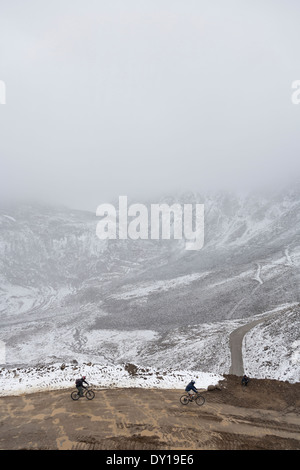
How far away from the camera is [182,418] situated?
16188 mm

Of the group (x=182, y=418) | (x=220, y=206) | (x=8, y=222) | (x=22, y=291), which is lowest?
(x=22, y=291)

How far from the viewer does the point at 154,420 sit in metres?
15.6

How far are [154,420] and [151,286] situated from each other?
8212 cm

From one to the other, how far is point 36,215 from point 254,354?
17493 cm

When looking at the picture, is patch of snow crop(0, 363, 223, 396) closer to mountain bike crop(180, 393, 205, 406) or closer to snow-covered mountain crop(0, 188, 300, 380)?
mountain bike crop(180, 393, 205, 406)

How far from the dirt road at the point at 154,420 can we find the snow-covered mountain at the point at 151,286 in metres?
6.70

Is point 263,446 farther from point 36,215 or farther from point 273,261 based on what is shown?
point 36,215

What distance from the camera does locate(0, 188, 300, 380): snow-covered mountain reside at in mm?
46000

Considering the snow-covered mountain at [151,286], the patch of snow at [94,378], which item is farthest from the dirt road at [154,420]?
the snow-covered mountain at [151,286]

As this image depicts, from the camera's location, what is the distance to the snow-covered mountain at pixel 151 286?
46.0 m

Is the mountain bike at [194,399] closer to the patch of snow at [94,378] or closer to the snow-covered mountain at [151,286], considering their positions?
the patch of snow at [94,378]

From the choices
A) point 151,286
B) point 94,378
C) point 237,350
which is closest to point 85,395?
point 94,378

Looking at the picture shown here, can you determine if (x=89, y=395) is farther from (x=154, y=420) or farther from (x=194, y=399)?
(x=194, y=399)
